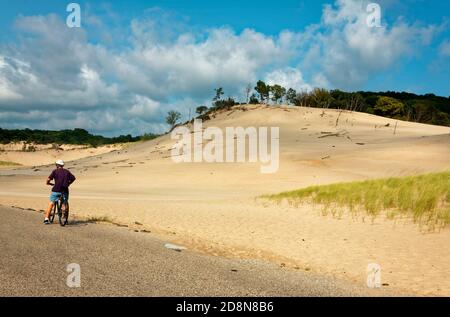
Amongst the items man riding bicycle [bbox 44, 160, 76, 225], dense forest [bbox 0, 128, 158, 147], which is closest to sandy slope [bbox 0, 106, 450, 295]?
man riding bicycle [bbox 44, 160, 76, 225]

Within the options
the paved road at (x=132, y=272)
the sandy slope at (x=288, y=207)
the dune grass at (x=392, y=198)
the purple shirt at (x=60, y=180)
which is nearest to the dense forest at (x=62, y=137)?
the sandy slope at (x=288, y=207)

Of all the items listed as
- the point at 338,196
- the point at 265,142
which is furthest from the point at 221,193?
the point at 265,142

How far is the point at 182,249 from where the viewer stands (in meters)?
12.2

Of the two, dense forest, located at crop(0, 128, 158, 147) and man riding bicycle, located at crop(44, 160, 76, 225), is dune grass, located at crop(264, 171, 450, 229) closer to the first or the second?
man riding bicycle, located at crop(44, 160, 76, 225)

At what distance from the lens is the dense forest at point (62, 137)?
111m

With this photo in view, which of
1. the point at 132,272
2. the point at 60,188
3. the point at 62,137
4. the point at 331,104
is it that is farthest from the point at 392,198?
the point at 62,137

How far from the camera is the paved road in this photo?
782 centimetres

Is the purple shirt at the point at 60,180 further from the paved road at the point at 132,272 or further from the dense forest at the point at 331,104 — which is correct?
the dense forest at the point at 331,104

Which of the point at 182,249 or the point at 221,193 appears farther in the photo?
the point at 221,193

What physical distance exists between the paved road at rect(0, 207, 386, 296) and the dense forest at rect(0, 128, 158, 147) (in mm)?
86678

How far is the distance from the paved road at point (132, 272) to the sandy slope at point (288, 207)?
1442mm

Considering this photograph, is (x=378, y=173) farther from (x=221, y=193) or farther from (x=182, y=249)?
(x=182, y=249)

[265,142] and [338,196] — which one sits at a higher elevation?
[265,142]

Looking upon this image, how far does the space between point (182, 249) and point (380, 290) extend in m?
5.50
